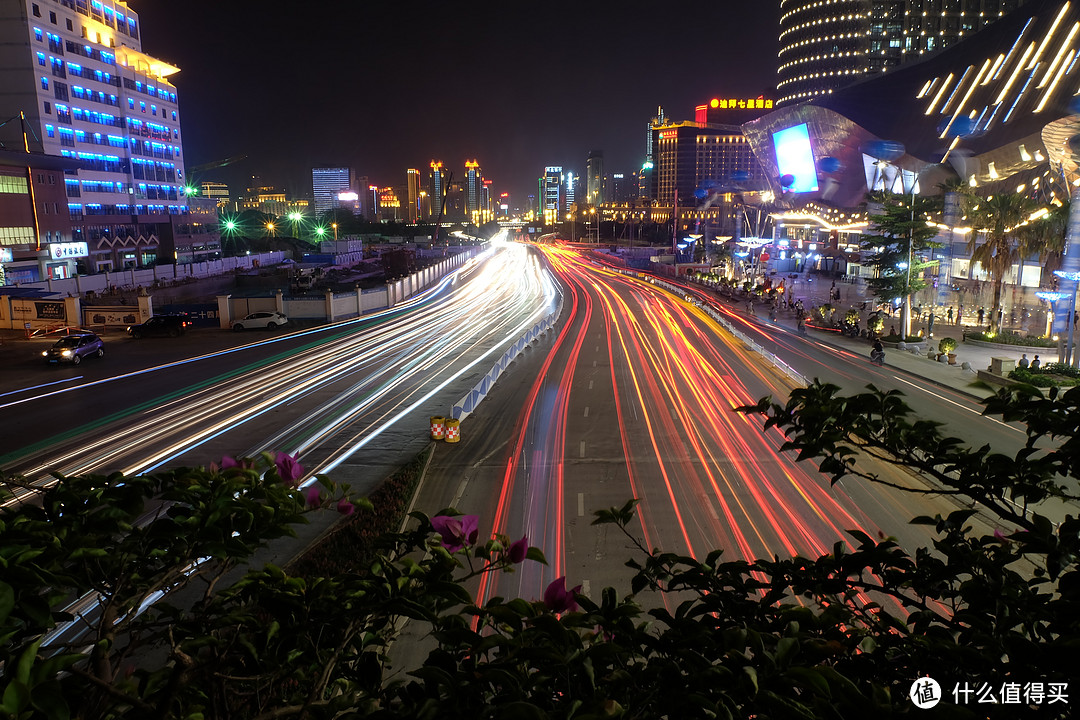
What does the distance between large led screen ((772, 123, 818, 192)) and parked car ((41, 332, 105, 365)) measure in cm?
8918

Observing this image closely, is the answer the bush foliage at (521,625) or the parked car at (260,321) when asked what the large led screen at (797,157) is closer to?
the parked car at (260,321)

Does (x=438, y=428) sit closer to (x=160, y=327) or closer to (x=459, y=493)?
(x=459, y=493)

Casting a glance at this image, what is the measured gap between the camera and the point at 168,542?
339cm

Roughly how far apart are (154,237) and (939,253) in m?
84.4

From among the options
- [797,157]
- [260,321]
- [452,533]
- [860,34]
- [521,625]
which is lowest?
[260,321]

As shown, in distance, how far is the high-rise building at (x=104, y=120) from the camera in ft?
212

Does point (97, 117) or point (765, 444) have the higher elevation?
point (97, 117)

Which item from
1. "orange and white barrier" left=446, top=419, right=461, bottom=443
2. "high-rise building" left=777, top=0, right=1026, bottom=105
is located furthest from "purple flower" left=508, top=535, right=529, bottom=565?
"high-rise building" left=777, top=0, right=1026, bottom=105

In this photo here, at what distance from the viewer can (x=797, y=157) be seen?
94750 millimetres

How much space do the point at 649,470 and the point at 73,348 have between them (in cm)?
2717

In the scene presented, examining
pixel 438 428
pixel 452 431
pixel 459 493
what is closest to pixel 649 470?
pixel 459 493

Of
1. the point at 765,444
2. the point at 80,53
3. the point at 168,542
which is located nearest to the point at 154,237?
the point at 80,53

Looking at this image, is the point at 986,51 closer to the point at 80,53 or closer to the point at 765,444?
the point at 765,444

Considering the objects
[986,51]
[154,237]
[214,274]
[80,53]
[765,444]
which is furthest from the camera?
[154,237]
